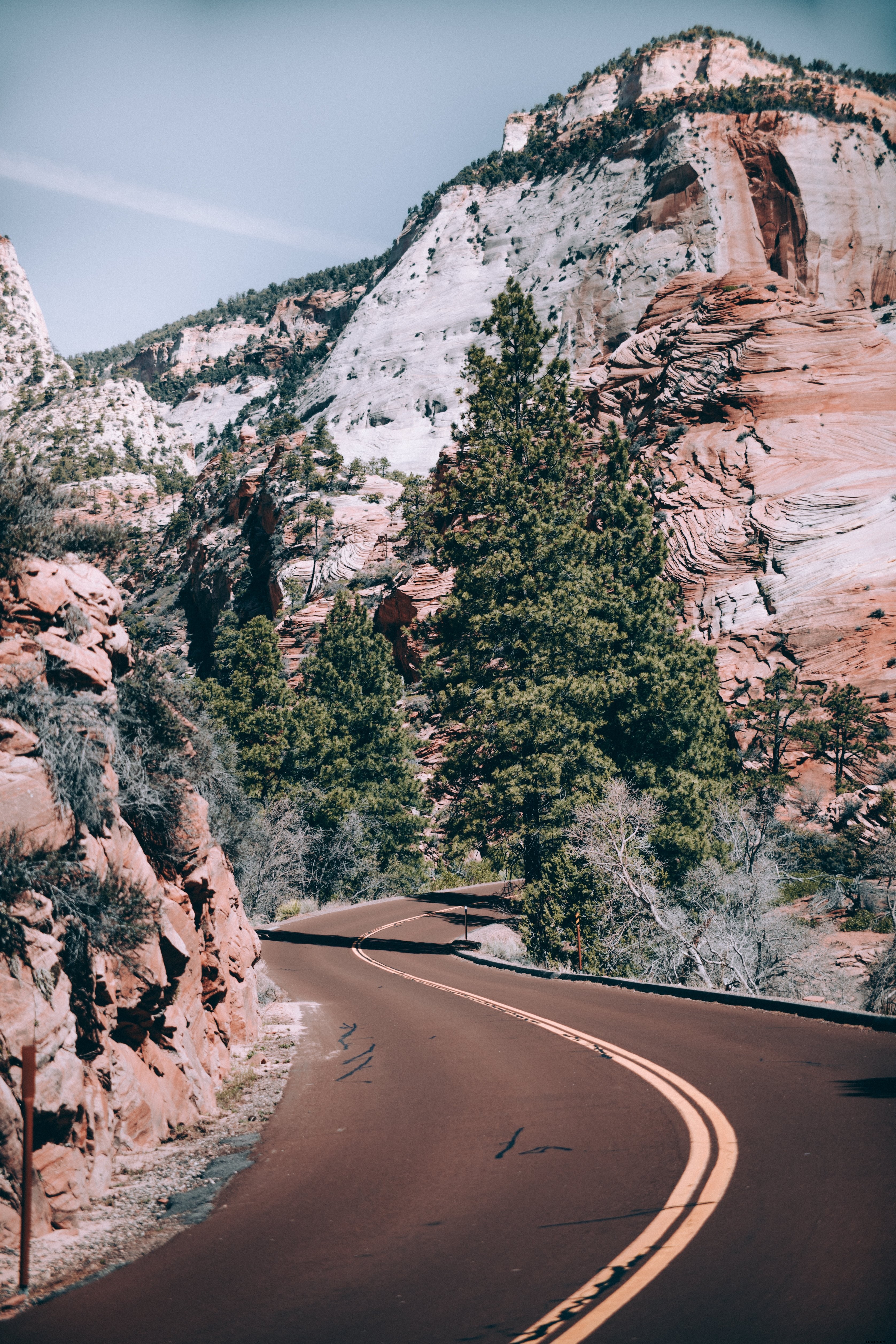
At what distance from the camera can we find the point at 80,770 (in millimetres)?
7406

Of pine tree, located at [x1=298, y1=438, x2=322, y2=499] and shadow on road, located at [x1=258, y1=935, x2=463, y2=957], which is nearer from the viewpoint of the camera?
shadow on road, located at [x1=258, y1=935, x2=463, y2=957]

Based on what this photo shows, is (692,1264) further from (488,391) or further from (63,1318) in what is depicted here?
(488,391)

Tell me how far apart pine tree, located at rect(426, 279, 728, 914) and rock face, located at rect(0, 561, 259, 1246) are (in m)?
13.2

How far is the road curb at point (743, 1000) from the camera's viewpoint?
33.1ft

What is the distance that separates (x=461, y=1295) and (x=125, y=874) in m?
4.95

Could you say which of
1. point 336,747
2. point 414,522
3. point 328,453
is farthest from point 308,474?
point 336,747

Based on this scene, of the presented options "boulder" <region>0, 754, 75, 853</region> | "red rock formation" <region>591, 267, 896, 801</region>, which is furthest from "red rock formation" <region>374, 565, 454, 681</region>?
"boulder" <region>0, 754, 75, 853</region>

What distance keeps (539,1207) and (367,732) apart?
36114mm

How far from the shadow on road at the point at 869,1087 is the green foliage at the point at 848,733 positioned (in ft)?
90.6

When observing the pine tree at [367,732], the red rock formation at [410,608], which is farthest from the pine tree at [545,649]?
the red rock formation at [410,608]

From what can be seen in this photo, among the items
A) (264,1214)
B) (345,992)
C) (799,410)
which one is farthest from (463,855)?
(799,410)

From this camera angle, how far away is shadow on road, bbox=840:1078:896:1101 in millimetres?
7285

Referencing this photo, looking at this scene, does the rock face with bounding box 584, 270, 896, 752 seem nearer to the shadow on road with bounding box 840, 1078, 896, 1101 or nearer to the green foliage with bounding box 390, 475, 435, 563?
the green foliage with bounding box 390, 475, 435, 563

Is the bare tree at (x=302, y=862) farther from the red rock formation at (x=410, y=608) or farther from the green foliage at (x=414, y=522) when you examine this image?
the green foliage at (x=414, y=522)
